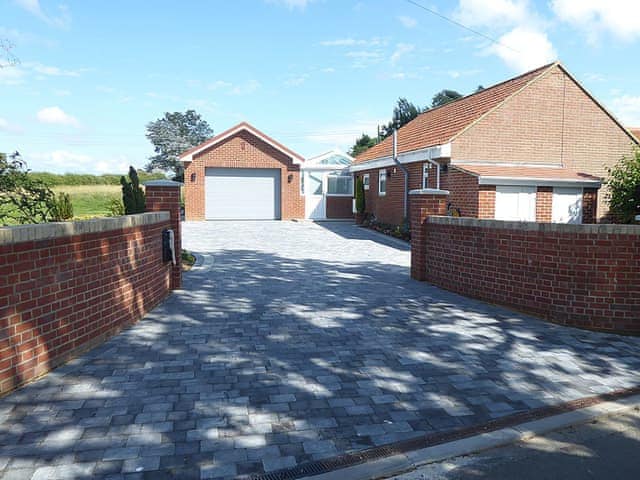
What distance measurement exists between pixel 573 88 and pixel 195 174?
17113 millimetres

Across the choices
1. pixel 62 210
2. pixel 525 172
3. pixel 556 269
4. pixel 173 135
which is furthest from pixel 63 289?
pixel 173 135

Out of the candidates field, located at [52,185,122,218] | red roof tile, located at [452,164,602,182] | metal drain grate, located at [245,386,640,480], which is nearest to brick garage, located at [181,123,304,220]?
field, located at [52,185,122,218]

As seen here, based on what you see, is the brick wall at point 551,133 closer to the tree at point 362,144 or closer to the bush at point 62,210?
the bush at point 62,210

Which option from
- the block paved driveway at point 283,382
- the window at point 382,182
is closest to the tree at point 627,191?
the block paved driveway at point 283,382

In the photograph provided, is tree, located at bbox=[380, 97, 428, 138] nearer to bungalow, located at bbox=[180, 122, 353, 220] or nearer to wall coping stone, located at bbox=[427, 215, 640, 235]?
bungalow, located at bbox=[180, 122, 353, 220]

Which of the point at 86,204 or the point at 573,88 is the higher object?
the point at 573,88

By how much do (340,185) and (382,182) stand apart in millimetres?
5376

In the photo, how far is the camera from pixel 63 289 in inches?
199

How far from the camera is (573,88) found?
17.2 meters

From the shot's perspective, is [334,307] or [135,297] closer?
[135,297]

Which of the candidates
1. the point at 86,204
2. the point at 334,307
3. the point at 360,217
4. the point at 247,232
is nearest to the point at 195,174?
the point at 247,232

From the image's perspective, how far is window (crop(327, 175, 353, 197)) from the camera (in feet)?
88.4

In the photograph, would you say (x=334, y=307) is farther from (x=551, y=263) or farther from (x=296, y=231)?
(x=296, y=231)

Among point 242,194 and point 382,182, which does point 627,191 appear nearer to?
point 382,182
